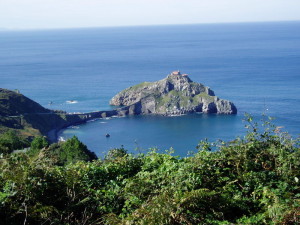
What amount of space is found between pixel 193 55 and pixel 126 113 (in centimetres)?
7095

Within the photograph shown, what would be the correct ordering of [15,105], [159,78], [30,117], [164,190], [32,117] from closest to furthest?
[164,190], [30,117], [32,117], [15,105], [159,78]

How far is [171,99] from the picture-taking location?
79875mm

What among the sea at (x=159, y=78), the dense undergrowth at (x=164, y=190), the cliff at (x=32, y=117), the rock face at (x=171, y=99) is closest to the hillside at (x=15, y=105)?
the cliff at (x=32, y=117)

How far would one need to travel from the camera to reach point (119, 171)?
6.90 metres

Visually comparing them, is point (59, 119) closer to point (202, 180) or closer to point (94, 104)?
point (94, 104)

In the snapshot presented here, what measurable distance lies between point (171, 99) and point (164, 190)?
74.5 metres

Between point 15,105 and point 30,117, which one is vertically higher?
point 15,105

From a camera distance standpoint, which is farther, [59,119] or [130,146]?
[59,119]

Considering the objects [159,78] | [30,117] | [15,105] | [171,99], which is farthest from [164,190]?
[159,78]

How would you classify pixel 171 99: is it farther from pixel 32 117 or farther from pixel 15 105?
pixel 15 105

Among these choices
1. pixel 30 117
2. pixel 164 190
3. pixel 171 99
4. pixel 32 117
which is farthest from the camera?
pixel 171 99

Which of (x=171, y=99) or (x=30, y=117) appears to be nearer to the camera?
(x=30, y=117)

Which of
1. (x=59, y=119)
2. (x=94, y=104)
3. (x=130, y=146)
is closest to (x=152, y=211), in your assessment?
(x=130, y=146)

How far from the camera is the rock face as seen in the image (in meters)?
76.7
